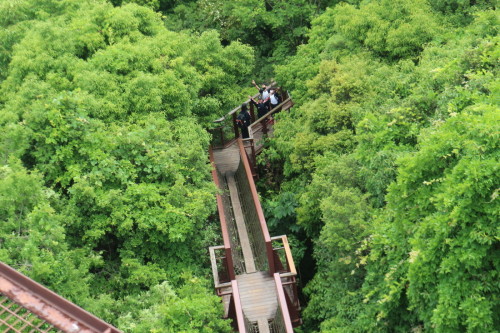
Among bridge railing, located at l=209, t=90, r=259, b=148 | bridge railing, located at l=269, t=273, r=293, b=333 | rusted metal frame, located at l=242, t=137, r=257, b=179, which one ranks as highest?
bridge railing, located at l=209, t=90, r=259, b=148

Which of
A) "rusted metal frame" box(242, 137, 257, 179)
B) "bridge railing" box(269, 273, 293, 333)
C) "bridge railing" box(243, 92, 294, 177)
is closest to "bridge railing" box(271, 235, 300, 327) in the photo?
"bridge railing" box(269, 273, 293, 333)

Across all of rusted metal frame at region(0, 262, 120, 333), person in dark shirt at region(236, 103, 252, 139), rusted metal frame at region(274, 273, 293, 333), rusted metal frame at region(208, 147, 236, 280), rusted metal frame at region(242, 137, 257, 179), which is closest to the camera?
rusted metal frame at region(0, 262, 120, 333)

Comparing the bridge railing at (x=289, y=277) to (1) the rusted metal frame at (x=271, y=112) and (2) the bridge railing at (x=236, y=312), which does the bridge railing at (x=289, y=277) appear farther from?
(1) the rusted metal frame at (x=271, y=112)

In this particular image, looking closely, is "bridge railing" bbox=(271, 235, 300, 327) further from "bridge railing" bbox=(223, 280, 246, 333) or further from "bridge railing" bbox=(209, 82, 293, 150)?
"bridge railing" bbox=(209, 82, 293, 150)

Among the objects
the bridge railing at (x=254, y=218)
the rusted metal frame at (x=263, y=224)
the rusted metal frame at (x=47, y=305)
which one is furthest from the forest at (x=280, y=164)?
the rusted metal frame at (x=47, y=305)

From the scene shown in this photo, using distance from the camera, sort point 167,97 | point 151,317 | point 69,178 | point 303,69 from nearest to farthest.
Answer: point 151,317, point 69,178, point 167,97, point 303,69

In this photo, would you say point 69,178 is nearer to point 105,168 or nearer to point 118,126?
point 105,168

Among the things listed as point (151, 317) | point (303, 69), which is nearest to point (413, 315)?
point (151, 317)
